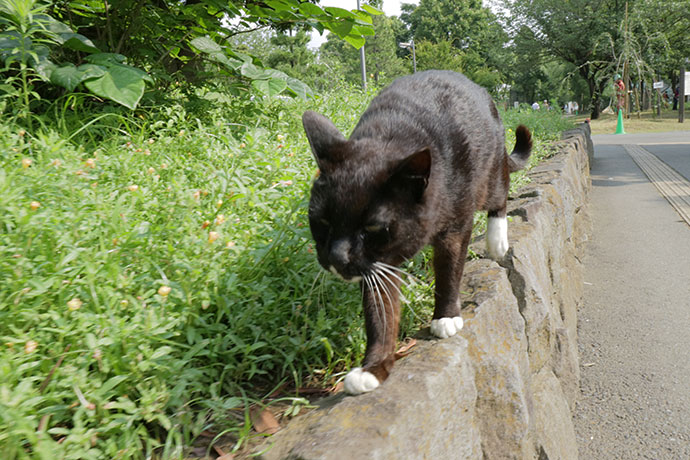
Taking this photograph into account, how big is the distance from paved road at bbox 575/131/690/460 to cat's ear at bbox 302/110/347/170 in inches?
108

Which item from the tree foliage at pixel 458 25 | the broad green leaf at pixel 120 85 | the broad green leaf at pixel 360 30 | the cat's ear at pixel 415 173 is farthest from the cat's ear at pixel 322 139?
the tree foliage at pixel 458 25

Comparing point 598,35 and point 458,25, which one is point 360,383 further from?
point 458,25

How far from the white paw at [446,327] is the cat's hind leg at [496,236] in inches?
36.5

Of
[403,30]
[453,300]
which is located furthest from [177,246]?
[403,30]

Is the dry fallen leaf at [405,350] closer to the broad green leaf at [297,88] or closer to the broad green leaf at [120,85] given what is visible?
the broad green leaf at [120,85]

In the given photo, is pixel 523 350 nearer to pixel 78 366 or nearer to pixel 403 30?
pixel 78 366

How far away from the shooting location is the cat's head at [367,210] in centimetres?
172

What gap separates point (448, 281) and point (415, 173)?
1.98 feet

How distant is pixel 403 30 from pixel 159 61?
62129 millimetres

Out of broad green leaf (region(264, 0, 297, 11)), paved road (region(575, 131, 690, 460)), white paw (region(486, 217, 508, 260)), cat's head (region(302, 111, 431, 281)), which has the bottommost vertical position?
paved road (region(575, 131, 690, 460))

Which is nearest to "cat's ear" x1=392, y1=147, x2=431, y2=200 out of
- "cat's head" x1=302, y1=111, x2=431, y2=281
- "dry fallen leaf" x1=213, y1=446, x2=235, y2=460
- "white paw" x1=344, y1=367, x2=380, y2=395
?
"cat's head" x1=302, y1=111, x2=431, y2=281

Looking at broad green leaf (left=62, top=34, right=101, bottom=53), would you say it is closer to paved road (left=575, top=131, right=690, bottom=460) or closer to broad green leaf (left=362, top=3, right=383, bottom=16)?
broad green leaf (left=362, top=3, right=383, bottom=16)

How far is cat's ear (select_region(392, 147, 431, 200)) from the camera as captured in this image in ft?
5.41

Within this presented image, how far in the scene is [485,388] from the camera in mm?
1981
